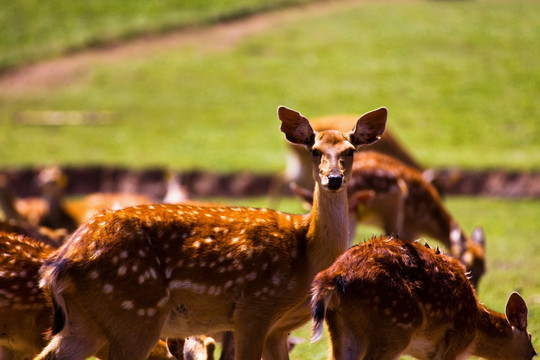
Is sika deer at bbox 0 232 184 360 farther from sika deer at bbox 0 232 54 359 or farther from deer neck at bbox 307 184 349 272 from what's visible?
deer neck at bbox 307 184 349 272

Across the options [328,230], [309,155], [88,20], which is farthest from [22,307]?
[88,20]

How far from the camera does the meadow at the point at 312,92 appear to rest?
2239 cm

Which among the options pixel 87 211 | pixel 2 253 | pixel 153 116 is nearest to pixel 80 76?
pixel 153 116

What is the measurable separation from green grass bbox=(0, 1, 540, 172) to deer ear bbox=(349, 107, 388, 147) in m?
13.5

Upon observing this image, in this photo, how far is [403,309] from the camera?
6184 millimetres

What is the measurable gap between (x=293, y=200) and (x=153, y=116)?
24.7 ft

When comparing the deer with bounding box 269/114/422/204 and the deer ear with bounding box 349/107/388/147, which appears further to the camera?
the deer with bounding box 269/114/422/204

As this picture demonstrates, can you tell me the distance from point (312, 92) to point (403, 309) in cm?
2057

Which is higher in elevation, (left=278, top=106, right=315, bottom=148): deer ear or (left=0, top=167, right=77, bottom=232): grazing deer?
(left=278, top=106, right=315, bottom=148): deer ear

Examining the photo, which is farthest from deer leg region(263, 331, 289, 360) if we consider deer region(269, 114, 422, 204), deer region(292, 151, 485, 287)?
deer region(269, 114, 422, 204)

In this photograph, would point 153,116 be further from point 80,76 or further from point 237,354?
→ point 237,354

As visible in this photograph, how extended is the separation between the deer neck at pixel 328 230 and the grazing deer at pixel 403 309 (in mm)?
428

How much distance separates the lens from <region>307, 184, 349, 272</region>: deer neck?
277 inches

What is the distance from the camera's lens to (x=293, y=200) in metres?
19.2
